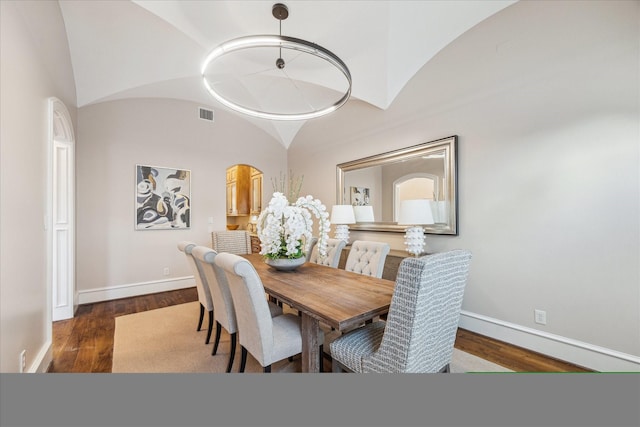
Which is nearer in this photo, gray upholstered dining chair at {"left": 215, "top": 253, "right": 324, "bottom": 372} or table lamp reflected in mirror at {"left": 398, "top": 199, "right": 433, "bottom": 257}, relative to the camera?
gray upholstered dining chair at {"left": 215, "top": 253, "right": 324, "bottom": 372}

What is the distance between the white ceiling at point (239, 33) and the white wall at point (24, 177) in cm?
61

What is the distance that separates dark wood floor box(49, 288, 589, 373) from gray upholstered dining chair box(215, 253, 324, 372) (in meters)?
1.36

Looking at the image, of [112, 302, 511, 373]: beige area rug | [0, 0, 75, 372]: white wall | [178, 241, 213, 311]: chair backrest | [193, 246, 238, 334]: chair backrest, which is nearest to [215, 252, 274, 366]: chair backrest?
[193, 246, 238, 334]: chair backrest

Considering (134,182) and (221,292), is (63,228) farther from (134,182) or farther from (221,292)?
(221,292)

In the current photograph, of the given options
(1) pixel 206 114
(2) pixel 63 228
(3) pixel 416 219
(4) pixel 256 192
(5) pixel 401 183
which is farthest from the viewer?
(4) pixel 256 192

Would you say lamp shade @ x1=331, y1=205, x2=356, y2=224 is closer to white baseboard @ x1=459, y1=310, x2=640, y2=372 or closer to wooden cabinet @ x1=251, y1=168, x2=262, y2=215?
white baseboard @ x1=459, y1=310, x2=640, y2=372

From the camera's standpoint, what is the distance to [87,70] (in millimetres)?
3277

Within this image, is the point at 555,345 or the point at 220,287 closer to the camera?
the point at 220,287

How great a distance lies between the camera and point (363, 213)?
4.20 m

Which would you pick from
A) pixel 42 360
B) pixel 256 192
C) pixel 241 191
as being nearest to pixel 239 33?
pixel 42 360

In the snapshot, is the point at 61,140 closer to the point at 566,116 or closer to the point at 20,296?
the point at 20,296

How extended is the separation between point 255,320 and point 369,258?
1.40 m

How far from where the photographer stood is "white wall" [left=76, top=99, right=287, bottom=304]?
12.6 ft

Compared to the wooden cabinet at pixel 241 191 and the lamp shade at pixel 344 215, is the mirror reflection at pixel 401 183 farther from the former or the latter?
the wooden cabinet at pixel 241 191
